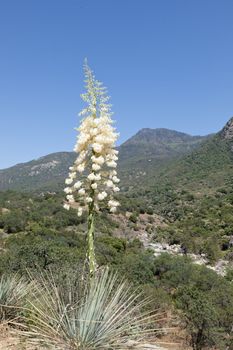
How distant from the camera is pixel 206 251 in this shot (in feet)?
138

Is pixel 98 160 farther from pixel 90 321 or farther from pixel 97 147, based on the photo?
pixel 90 321

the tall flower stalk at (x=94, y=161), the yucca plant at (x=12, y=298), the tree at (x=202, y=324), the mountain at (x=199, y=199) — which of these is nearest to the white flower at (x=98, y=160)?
the tall flower stalk at (x=94, y=161)

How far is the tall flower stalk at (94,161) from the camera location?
14.5 feet

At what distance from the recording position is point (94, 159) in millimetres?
4422

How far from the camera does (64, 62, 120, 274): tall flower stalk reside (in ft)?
14.5

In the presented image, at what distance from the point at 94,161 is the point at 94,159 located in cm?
2

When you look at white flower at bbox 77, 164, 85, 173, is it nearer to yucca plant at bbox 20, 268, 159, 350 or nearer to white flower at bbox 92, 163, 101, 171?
white flower at bbox 92, 163, 101, 171

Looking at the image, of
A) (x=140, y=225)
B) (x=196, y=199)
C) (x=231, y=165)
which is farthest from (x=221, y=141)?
(x=140, y=225)

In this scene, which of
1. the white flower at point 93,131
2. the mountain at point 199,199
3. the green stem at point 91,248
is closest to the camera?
the green stem at point 91,248

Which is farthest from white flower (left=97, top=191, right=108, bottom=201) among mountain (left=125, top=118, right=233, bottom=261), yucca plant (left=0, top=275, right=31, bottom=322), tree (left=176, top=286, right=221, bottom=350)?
mountain (left=125, top=118, right=233, bottom=261)

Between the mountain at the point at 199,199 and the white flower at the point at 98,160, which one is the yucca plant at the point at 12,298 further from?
the mountain at the point at 199,199

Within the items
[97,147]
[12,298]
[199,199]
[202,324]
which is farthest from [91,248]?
[199,199]

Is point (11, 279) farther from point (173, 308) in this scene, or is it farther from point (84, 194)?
point (173, 308)

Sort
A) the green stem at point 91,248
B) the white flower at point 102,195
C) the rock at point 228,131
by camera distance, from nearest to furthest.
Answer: the green stem at point 91,248 < the white flower at point 102,195 < the rock at point 228,131
